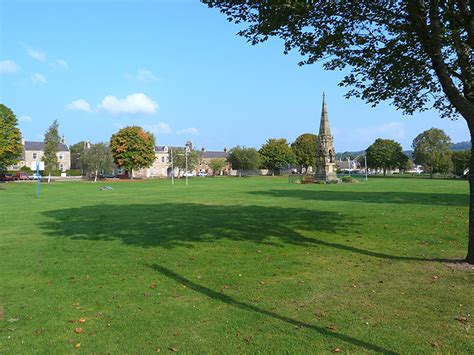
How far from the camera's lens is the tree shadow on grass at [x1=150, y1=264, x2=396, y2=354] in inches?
200

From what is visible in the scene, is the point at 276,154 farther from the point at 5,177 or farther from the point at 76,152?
the point at 76,152

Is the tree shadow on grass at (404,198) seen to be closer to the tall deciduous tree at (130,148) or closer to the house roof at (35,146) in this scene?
the tall deciduous tree at (130,148)

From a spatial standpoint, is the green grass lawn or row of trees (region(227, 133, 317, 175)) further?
row of trees (region(227, 133, 317, 175))

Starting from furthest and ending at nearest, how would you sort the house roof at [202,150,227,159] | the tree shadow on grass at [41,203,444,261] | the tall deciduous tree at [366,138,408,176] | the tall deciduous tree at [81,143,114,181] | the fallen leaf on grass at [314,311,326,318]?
the house roof at [202,150,227,159]
the tall deciduous tree at [366,138,408,176]
the tall deciduous tree at [81,143,114,181]
the tree shadow on grass at [41,203,444,261]
the fallen leaf on grass at [314,311,326,318]

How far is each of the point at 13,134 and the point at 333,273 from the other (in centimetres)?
7090

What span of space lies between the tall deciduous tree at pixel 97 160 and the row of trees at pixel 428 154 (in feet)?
249

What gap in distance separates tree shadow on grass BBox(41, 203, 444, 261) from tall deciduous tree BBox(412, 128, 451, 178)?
9794 cm

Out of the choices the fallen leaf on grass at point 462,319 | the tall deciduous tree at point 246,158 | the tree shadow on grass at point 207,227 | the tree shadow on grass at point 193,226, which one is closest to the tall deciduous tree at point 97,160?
the tall deciduous tree at point 246,158

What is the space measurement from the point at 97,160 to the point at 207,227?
7636 cm

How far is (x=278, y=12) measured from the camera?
887 centimetres

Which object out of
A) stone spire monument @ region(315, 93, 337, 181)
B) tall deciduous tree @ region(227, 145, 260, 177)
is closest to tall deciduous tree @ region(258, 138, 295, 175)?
tall deciduous tree @ region(227, 145, 260, 177)

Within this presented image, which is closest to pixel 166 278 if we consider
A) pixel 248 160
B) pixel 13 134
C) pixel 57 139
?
pixel 13 134

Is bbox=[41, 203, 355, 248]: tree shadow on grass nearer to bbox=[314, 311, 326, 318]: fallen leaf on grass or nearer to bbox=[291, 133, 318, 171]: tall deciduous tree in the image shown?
bbox=[314, 311, 326, 318]: fallen leaf on grass

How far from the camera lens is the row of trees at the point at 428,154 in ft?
318
